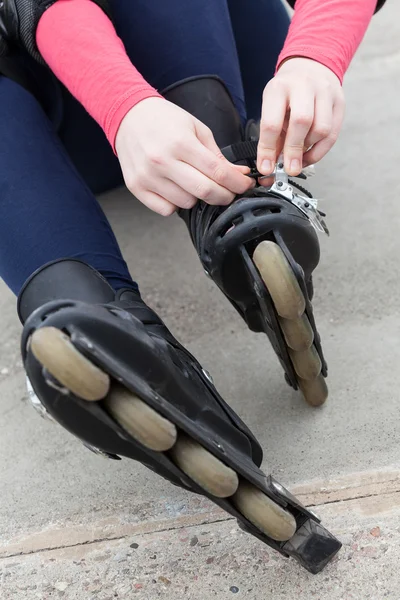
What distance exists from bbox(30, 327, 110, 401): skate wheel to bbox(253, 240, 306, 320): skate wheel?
228mm

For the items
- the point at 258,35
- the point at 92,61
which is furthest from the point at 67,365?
the point at 258,35

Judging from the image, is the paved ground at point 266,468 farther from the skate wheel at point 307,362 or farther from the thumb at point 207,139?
the thumb at point 207,139

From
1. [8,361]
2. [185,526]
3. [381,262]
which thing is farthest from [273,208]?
[8,361]

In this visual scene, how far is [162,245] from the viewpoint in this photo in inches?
56.6

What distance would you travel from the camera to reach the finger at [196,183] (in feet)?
2.61

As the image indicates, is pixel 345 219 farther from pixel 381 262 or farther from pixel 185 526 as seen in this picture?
pixel 185 526

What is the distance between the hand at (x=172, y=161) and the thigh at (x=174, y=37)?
233 mm

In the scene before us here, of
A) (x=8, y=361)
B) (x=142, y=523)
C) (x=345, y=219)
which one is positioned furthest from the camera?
(x=345, y=219)

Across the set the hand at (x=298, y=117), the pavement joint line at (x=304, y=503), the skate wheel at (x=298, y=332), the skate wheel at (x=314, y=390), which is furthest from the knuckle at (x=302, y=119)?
the pavement joint line at (x=304, y=503)

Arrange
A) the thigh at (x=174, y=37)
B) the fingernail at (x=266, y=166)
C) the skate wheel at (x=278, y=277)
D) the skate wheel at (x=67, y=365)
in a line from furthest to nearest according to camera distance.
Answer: the thigh at (x=174, y=37) < the fingernail at (x=266, y=166) < the skate wheel at (x=278, y=277) < the skate wheel at (x=67, y=365)

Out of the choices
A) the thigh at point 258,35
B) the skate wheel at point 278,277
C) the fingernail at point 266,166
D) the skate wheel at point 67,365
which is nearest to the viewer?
the skate wheel at point 67,365

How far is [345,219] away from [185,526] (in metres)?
0.76

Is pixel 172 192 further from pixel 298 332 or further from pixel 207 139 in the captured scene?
pixel 298 332

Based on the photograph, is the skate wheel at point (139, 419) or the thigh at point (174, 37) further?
the thigh at point (174, 37)
